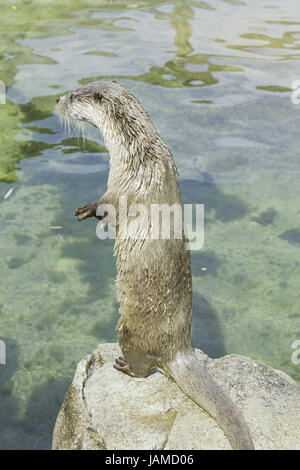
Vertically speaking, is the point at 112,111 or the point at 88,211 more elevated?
the point at 112,111

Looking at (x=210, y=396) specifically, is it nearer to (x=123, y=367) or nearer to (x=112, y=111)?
(x=123, y=367)

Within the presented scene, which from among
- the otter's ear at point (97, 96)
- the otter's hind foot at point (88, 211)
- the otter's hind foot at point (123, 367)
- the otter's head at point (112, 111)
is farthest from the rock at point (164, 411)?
the otter's ear at point (97, 96)

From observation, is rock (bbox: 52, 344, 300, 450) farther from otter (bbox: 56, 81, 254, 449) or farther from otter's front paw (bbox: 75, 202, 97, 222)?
otter's front paw (bbox: 75, 202, 97, 222)

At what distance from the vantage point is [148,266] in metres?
3.01

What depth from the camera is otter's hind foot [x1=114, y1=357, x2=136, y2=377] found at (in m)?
3.30

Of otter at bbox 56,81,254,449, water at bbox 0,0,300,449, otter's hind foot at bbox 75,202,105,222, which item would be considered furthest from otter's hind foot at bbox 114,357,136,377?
water at bbox 0,0,300,449

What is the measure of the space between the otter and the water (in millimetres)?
1455

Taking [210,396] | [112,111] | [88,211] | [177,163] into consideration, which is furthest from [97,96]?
[177,163]

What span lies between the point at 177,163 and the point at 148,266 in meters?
4.66

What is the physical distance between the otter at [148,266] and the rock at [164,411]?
11 centimetres

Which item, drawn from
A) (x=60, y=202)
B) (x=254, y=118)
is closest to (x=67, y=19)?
(x=254, y=118)

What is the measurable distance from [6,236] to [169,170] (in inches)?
140

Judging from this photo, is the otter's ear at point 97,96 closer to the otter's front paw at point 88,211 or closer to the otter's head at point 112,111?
the otter's head at point 112,111
